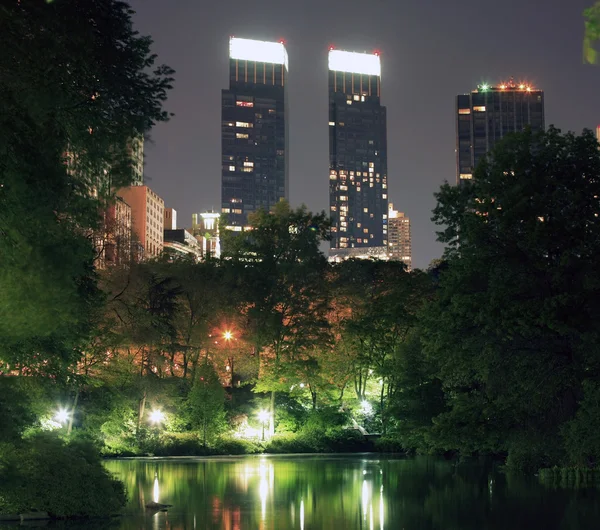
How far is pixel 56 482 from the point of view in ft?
82.2

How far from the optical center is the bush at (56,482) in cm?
2413

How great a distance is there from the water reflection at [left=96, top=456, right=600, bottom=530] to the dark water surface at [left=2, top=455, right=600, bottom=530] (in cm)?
3

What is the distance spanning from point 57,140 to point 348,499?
60.6 feet

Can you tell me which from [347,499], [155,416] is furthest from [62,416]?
[347,499]

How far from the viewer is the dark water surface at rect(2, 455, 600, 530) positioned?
25516mm

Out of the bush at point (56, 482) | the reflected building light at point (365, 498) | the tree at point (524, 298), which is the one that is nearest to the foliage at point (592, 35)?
the bush at point (56, 482)

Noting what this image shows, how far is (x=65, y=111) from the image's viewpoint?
765 inches

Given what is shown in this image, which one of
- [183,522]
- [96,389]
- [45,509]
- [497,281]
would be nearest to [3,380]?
[45,509]

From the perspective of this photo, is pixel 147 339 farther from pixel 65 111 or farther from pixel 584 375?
pixel 65 111

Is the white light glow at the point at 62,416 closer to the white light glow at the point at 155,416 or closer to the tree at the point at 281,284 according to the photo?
the white light glow at the point at 155,416

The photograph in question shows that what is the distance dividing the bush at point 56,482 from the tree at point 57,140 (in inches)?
114

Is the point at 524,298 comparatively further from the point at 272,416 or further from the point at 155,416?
the point at 272,416

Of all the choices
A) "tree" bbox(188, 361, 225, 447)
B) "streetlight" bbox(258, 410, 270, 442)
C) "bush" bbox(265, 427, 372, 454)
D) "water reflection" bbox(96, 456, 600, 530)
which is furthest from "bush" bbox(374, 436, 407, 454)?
"water reflection" bbox(96, 456, 600, 530)

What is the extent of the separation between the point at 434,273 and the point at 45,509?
5309cm
